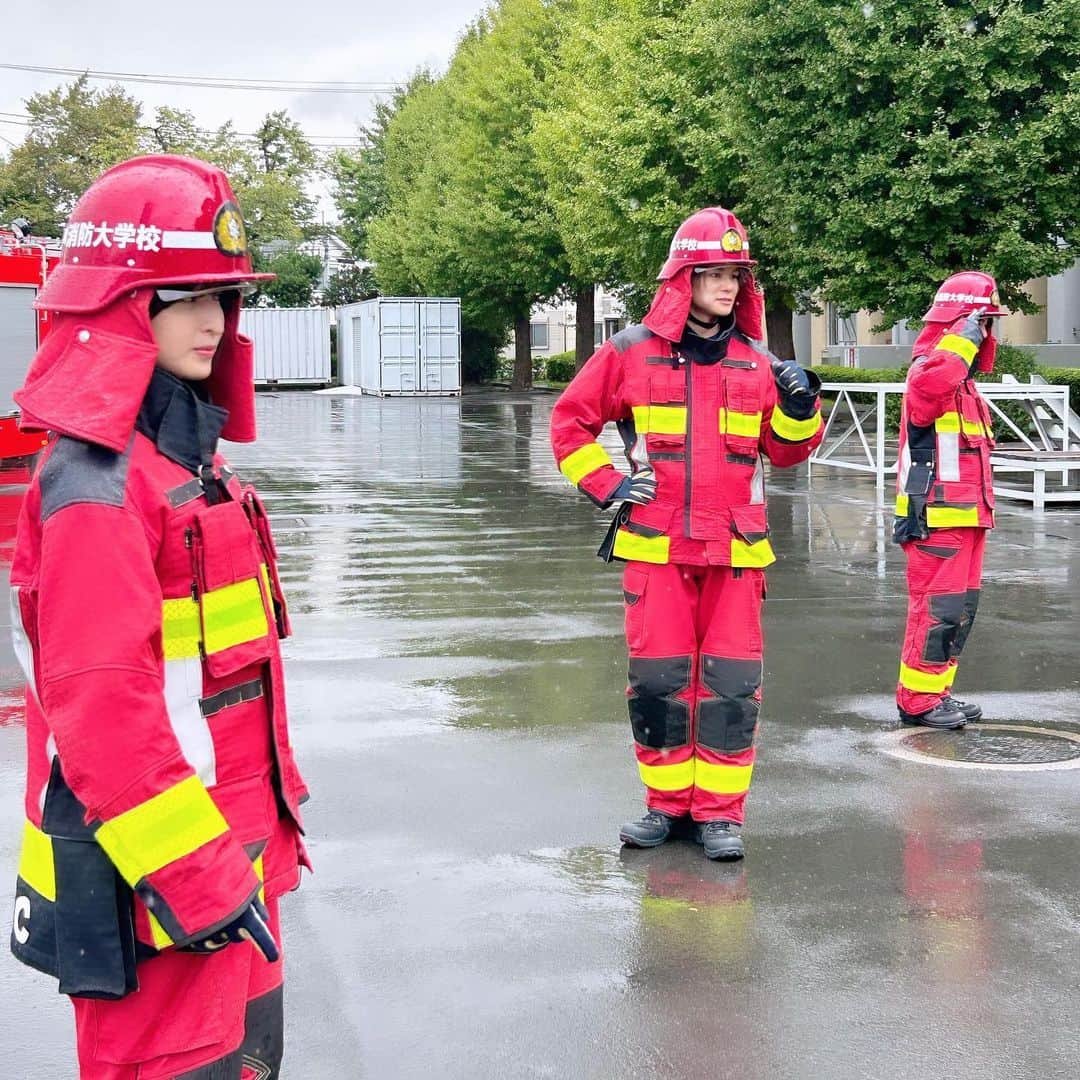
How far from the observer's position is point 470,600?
35.5ft

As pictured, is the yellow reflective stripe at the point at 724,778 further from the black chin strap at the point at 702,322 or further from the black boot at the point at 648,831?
the black chin strap at the point at 702,322

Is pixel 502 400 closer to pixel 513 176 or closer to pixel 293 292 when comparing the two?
pixel 513 176

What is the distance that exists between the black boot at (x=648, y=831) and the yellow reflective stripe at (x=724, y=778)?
214 millimetres

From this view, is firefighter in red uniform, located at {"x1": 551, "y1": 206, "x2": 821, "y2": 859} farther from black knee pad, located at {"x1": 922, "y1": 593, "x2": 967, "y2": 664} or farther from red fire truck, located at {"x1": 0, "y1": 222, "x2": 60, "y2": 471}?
red fire truck, located at {"x1": 0, "y1": 222, "x2": 60, "y2": 471}

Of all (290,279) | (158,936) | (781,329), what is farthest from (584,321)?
(158,936)

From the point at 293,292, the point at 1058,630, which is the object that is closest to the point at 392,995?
the point at 1058,630

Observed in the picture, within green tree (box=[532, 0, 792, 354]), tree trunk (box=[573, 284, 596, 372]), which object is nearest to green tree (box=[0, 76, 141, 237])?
tree trunk (box=[573, 284, 596, 372])

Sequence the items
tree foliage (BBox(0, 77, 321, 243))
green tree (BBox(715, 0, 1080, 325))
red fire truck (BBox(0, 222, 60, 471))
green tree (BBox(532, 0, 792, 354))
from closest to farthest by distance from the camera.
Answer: green tree (BBox(715, 0, 1080, 325)), red fire truck (BBox(0, 222, 60, 471)), green tree (BBox(532, 0, 792, 354)), tree foliage (BBox(0, 77, 321, 243))

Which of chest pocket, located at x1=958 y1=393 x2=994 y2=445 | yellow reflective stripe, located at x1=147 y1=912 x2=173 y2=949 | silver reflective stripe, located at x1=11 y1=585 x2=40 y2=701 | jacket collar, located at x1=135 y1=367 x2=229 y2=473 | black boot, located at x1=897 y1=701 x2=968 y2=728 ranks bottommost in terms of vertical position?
black boot, located at x1=897 y1=701 x2=968 y2=728

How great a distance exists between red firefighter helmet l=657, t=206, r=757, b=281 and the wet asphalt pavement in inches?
81.5

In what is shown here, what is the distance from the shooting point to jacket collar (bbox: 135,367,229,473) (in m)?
2.60

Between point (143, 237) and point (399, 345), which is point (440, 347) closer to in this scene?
point (399, 345)

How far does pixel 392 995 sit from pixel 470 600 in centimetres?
654

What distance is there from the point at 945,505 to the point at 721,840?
2.56m
